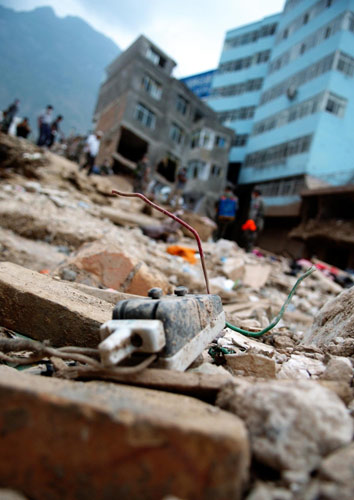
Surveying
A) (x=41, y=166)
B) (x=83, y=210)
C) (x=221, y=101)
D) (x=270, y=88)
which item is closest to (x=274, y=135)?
(x=270, y=88)

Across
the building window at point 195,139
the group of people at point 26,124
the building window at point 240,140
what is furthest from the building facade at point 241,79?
the group of people at point 26,124

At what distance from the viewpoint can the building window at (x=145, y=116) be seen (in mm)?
21891

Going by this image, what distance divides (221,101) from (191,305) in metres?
32.5

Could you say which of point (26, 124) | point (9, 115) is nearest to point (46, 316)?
point (26, 124)

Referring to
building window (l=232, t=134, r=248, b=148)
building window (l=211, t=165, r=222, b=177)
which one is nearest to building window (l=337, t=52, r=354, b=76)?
building window (l=232, t=134, r=248, b=148)

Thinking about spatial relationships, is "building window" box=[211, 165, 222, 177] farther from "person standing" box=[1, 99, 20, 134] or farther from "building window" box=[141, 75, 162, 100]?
"person standing" box=[1, 99, 20, 134]

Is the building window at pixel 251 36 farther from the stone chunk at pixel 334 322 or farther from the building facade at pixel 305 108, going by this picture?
the stone chunk at pixel 334 322

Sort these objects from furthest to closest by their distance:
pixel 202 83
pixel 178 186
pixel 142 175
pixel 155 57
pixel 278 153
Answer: pixel 202 83, pixel 155 57, pixel 278 153, pixel 178 186, pixel 142 175

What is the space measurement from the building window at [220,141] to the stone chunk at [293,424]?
25.4 metres

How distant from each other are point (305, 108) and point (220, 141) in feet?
21.8

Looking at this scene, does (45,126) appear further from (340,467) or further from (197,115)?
(197,115)

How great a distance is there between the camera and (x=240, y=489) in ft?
2.60

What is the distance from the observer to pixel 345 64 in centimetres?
1938

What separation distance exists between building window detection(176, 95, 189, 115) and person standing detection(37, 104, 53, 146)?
1381 cm
